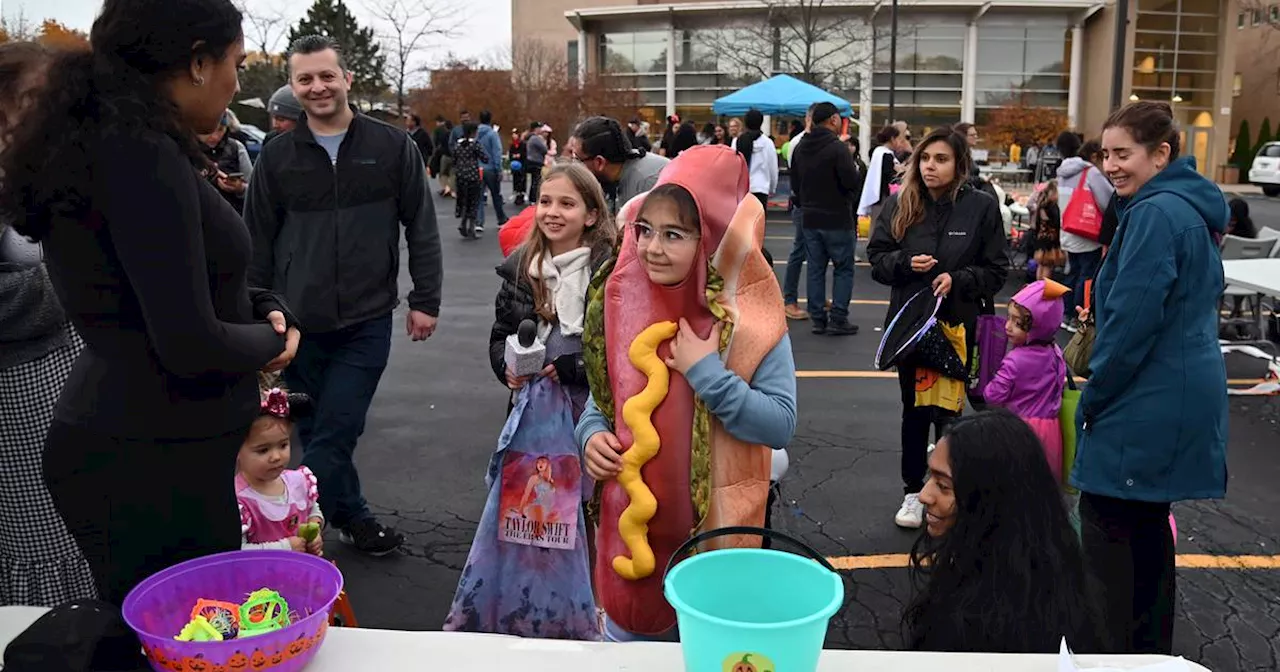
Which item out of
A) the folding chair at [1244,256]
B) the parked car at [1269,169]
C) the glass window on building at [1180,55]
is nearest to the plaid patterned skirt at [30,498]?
the folding chair at [1244,256]

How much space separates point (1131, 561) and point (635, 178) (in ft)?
8.24

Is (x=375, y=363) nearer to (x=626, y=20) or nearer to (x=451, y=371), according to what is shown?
(x=451, y=371)

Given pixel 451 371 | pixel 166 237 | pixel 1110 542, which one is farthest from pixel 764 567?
pixel 451 371

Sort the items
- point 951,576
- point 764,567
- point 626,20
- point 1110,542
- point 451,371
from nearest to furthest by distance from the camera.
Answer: point 764,567 < point 951,576 < point 1110,542 < point 451,371 < point 626,20

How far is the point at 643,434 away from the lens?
2.37 m

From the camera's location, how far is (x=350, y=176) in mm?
3973

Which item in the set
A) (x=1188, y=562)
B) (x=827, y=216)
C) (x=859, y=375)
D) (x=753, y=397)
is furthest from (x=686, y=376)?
(x=827, y=216)

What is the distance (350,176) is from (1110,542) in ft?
10.1

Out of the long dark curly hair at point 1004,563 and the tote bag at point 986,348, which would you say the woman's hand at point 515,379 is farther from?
the tote bag at point 986,348

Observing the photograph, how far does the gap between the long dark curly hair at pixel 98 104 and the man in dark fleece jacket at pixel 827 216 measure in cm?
721

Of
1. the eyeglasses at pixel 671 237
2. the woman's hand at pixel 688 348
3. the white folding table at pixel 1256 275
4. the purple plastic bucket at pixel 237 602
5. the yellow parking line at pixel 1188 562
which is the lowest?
the yellow parking line at pixel 1188 562

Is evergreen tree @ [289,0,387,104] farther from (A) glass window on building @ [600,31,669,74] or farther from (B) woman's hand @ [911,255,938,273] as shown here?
(B) woman's hand @ [911,255,938,273]

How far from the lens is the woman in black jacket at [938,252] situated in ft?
14.5

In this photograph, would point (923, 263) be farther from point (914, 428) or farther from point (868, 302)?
point (868, 302)
